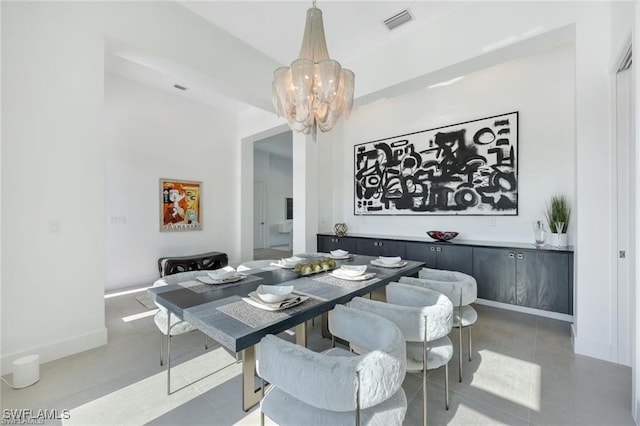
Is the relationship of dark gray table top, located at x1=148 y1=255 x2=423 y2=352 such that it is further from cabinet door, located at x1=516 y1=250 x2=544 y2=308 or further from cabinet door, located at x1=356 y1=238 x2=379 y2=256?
cabinet door, located at x1=356 y1=238 x2=379 y2=256

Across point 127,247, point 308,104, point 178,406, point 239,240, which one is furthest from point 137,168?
point 178,406

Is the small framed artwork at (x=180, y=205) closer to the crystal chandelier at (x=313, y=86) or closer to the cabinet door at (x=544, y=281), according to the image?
the crystal chandelier at (x=313, y=86)

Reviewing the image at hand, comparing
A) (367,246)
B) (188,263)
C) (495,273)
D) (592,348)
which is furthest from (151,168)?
(592,348)

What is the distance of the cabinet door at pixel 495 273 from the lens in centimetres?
311

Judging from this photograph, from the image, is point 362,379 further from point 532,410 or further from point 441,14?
point 441,14

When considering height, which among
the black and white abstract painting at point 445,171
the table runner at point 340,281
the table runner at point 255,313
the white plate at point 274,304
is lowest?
the table runner at point 255,313

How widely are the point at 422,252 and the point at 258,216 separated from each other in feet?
19.6

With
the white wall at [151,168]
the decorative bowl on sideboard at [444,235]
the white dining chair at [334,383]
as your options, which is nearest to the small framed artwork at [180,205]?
the white wall at [151,168]

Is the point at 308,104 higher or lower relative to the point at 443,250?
higher

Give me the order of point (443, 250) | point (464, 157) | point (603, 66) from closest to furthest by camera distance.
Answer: point (603, 66)
point (443, 250)
point (464, 157)

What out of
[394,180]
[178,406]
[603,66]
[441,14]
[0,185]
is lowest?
[178,406]

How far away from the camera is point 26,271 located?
2.21 m

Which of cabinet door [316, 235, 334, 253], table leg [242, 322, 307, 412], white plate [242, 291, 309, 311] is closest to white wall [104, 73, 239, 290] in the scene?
cabinet door [316, 235, 334, 253]

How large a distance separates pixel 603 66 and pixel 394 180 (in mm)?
2642
